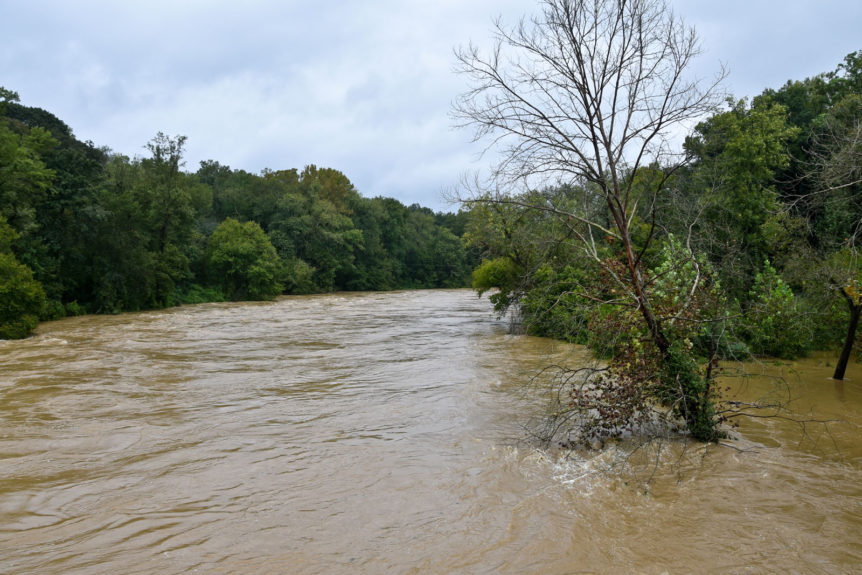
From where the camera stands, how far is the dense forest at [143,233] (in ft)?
76.3

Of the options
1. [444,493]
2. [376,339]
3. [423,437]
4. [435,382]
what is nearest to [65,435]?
[423,437]

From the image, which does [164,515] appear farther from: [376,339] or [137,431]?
[376,339]

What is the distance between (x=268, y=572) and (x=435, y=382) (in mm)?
7309

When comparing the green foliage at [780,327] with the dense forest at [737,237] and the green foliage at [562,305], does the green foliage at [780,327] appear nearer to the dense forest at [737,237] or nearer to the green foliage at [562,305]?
the dense forest at [737,237]

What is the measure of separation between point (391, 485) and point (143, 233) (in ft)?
99.3

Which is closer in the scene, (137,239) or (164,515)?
(164,515)

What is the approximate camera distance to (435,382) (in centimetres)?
1120

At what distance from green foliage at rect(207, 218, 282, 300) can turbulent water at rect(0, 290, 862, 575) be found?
3097 cm

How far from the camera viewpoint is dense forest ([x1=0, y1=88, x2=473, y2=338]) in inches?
915

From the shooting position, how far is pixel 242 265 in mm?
41719

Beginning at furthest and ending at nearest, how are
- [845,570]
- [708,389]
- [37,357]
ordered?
[37,357] → [708,389] → [845,570]

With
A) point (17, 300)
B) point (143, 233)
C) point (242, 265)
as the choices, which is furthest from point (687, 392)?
point (242, 265)

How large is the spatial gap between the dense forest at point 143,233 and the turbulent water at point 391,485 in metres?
14.2

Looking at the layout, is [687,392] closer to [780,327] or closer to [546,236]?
[546,236]
